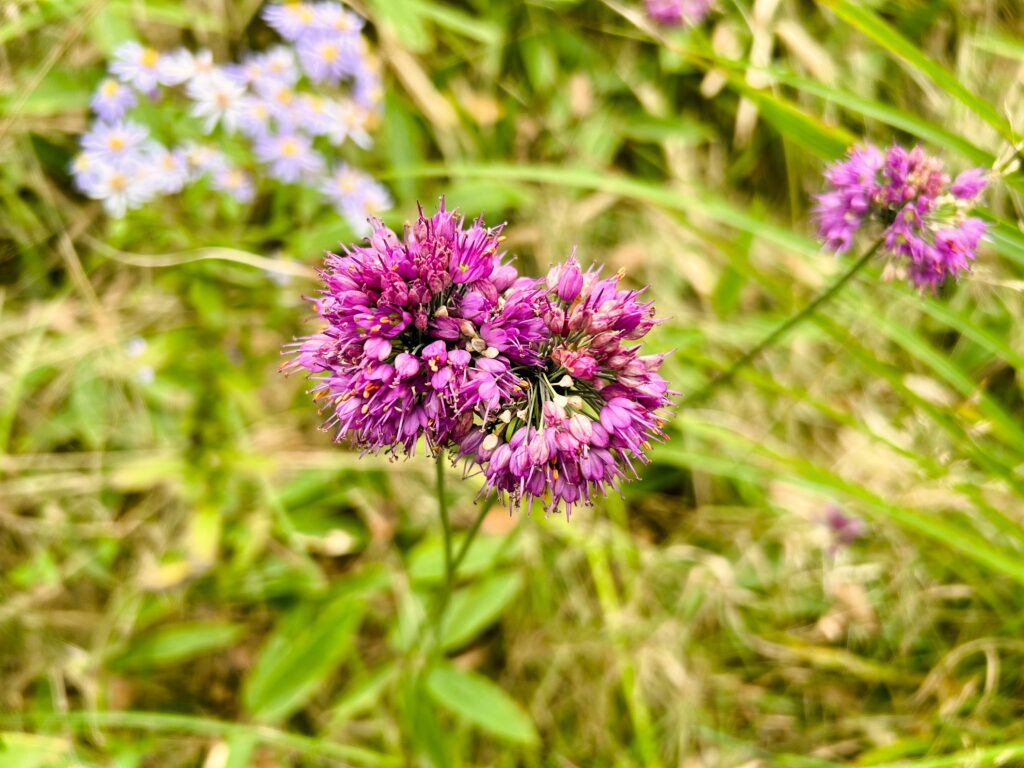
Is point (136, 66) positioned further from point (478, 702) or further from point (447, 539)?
point (478, 702)

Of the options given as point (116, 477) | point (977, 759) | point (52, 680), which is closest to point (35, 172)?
point (116, 477)

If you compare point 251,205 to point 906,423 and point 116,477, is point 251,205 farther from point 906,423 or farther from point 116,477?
point 906,423

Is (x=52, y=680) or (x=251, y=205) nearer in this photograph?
(x=52, y=680)

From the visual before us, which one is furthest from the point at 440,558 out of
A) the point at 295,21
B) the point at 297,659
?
the point at 295,21

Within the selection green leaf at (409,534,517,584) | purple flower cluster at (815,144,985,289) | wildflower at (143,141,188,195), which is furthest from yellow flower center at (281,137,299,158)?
purple flower cluster at (815,144,985,289)

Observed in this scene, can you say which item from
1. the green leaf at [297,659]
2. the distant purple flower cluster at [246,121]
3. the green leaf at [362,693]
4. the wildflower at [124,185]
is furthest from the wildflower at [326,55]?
the green leaf at [362,693]

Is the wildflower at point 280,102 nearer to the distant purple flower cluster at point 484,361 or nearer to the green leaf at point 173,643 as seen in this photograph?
the distant purple flower cluster at point 484,361
